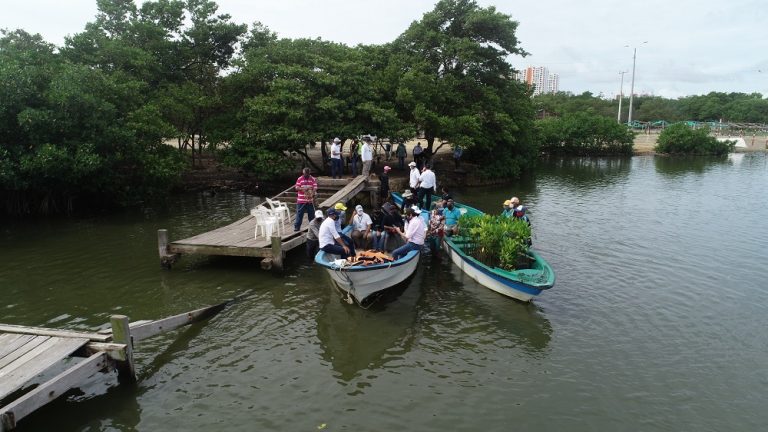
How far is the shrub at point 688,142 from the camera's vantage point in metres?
51.9

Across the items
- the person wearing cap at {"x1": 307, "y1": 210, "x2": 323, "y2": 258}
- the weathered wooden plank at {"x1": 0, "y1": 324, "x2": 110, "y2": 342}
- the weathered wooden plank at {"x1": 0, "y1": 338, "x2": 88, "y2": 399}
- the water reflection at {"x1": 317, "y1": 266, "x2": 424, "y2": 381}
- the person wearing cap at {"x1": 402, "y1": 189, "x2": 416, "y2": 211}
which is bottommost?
the water reflection at {"x1": 317, "y1": 266, "x2": 424, "y2": 381}

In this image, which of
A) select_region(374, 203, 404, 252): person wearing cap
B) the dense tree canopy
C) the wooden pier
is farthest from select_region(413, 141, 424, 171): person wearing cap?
the wooden pier

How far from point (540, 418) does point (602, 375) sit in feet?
6.19

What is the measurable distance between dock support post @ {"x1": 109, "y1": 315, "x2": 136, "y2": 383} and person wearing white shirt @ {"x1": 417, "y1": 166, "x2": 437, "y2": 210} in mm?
12229

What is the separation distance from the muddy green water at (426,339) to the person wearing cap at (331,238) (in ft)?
3.94

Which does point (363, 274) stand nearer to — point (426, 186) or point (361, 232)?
point (361, 232)

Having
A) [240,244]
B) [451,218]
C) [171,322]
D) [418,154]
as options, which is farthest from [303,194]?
[418,154]

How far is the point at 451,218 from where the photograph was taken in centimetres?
1521

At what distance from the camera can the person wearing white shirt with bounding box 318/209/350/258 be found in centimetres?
1182


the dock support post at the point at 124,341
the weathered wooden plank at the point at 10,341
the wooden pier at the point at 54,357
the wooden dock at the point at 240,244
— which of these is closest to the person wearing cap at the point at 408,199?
the wooden dock at the point at 240,244

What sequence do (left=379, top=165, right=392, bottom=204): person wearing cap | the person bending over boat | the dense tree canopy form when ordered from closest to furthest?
1. the person bending over boat
2. the dense tree canopy
3. (left=379, top=165, right=392, bottom=204): person wearing cap

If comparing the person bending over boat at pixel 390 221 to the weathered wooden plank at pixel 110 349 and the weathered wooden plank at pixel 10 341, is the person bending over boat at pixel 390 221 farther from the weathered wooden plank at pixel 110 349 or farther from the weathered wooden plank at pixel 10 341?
the weathered wooden plank at pixel 10 341

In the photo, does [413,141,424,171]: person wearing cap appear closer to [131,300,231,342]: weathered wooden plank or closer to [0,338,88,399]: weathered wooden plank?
[131,300,231,342]: weathered wooden plank

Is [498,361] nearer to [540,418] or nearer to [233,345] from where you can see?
[540,418]
